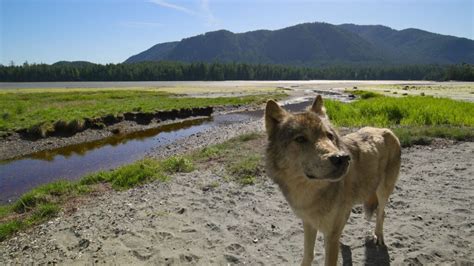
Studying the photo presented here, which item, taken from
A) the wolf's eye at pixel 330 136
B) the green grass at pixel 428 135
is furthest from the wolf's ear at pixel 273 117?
the green grass at pixel 428 135

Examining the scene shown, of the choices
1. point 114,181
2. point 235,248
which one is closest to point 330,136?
point 235,248

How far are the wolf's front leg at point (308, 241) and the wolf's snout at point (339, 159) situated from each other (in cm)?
171

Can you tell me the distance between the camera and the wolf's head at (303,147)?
3.85 m

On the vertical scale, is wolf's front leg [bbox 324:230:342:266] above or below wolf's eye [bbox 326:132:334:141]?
below

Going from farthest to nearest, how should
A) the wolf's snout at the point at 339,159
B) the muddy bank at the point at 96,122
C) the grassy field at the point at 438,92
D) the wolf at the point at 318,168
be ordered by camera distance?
the grassy field at the point at 438,92 → the muddy bank at the point at 96,122 → the wolf at the point at 318,168 → the wolf's snout at the point at 339,159

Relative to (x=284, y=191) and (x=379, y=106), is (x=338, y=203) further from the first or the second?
(x=379, y=106)

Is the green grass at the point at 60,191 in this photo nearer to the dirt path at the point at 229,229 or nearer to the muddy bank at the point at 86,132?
the dirt path at the point at 229,229

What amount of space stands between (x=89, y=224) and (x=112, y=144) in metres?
17.2

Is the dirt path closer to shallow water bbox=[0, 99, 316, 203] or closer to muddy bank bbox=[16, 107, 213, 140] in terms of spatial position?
shallow water bbox=[0, 99, 316, 203]

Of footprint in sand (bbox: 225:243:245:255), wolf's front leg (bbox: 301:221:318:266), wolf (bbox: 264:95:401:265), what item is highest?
wolf (bbox: 264:95:401:265)

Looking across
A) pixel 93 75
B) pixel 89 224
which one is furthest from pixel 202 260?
pixel 93 75

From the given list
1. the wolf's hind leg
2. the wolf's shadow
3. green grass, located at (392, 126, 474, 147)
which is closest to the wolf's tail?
the wolf's hind leg

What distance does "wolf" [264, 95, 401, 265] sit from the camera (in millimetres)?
4012

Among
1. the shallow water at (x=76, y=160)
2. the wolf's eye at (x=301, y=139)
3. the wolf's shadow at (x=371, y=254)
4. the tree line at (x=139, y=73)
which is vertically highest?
the tree line at (x=139, y=73)
